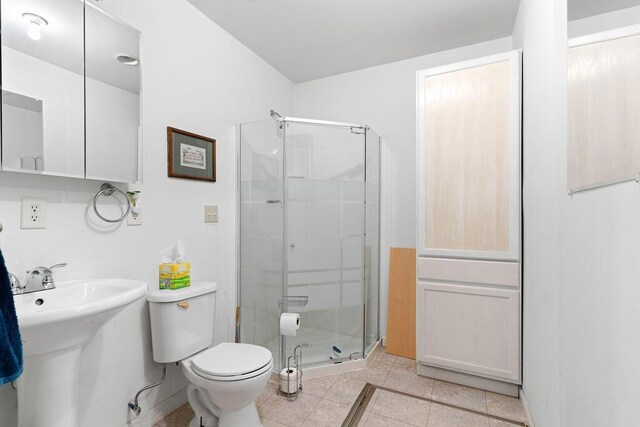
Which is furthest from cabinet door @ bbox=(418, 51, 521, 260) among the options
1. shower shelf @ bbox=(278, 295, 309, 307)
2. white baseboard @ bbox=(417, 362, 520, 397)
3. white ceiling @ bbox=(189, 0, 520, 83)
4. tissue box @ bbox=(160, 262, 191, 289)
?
tissue box @ bbox=(160, 262, 191, 289)

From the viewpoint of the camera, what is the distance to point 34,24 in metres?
1.24

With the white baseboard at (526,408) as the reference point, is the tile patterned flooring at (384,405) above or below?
below

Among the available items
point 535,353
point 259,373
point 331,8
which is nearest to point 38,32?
point 331,8

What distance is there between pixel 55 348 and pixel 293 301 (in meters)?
1.41

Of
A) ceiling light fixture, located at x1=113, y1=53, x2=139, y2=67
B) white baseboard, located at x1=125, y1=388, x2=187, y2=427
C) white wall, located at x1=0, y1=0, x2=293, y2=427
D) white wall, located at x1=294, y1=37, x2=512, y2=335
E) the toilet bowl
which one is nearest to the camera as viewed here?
white wall, located at x1=0, y1=0, x2=293, y2=427

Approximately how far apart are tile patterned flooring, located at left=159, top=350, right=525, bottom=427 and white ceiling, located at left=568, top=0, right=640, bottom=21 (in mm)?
1921

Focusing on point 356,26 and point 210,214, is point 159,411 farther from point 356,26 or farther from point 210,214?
point 356,26

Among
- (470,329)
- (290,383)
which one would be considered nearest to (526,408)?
(470,329)

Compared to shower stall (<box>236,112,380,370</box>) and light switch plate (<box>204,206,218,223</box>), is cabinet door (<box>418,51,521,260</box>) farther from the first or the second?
light switch plate (<box>204,206,218,223</box>)

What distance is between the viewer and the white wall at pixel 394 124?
2.72m

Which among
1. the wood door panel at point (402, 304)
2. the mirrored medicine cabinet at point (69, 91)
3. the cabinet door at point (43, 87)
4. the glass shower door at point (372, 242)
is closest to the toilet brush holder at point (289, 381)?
the glass shower door at point (372, 242)

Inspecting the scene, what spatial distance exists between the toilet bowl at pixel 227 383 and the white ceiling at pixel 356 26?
215 centimetres

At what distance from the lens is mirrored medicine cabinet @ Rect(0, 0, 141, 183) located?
1184mm

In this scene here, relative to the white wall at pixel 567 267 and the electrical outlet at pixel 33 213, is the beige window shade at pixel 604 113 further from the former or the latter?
the electrical outlet at pixel 33 213
